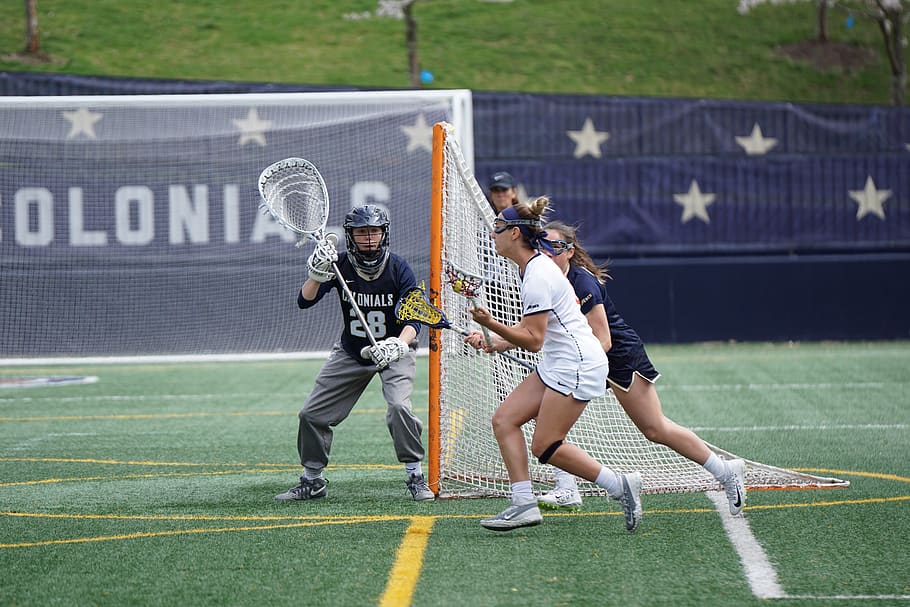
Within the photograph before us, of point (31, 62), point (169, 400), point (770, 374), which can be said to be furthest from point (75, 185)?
point (31, 62)

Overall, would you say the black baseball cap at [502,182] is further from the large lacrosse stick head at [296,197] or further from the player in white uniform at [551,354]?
the player in white uniform at [551,354]

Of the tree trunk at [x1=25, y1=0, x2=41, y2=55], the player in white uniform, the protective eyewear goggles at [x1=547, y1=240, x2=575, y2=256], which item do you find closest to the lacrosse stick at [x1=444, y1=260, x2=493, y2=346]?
the player in white uniform

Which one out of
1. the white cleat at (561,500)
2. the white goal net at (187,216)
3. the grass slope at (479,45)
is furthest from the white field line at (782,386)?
the grass slope at (479,45)

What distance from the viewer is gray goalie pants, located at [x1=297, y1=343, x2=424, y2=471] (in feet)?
23.8

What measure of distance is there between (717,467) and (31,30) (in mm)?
31937

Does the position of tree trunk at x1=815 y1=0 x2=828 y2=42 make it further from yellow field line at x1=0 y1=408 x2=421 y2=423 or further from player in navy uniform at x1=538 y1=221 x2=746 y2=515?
player in navy uniform at x1=538 y1=221 x2=746 y2=515

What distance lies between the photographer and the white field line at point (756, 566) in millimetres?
4742

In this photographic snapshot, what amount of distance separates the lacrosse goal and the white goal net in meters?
8.35

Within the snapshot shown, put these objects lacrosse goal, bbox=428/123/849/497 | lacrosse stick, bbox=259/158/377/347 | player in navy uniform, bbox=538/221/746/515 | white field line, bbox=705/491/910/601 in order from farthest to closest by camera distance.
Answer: lacrosse goal, bbox=428/123/849/497 < lacrosse stick, bbox=259/158/377/347 < player in navy uniform, bbox=538/221/746/515 < white field line, bbox=705/491/910/601

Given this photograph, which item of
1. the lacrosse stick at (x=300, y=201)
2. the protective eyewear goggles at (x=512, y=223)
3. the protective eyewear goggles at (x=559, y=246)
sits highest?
the lacrosse stick at (x=300, y=201)

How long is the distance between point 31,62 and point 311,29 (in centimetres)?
877

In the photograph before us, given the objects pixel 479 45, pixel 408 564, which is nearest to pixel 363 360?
pixel 408 564

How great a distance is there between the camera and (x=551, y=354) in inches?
232

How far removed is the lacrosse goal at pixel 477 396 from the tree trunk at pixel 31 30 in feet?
97.9
